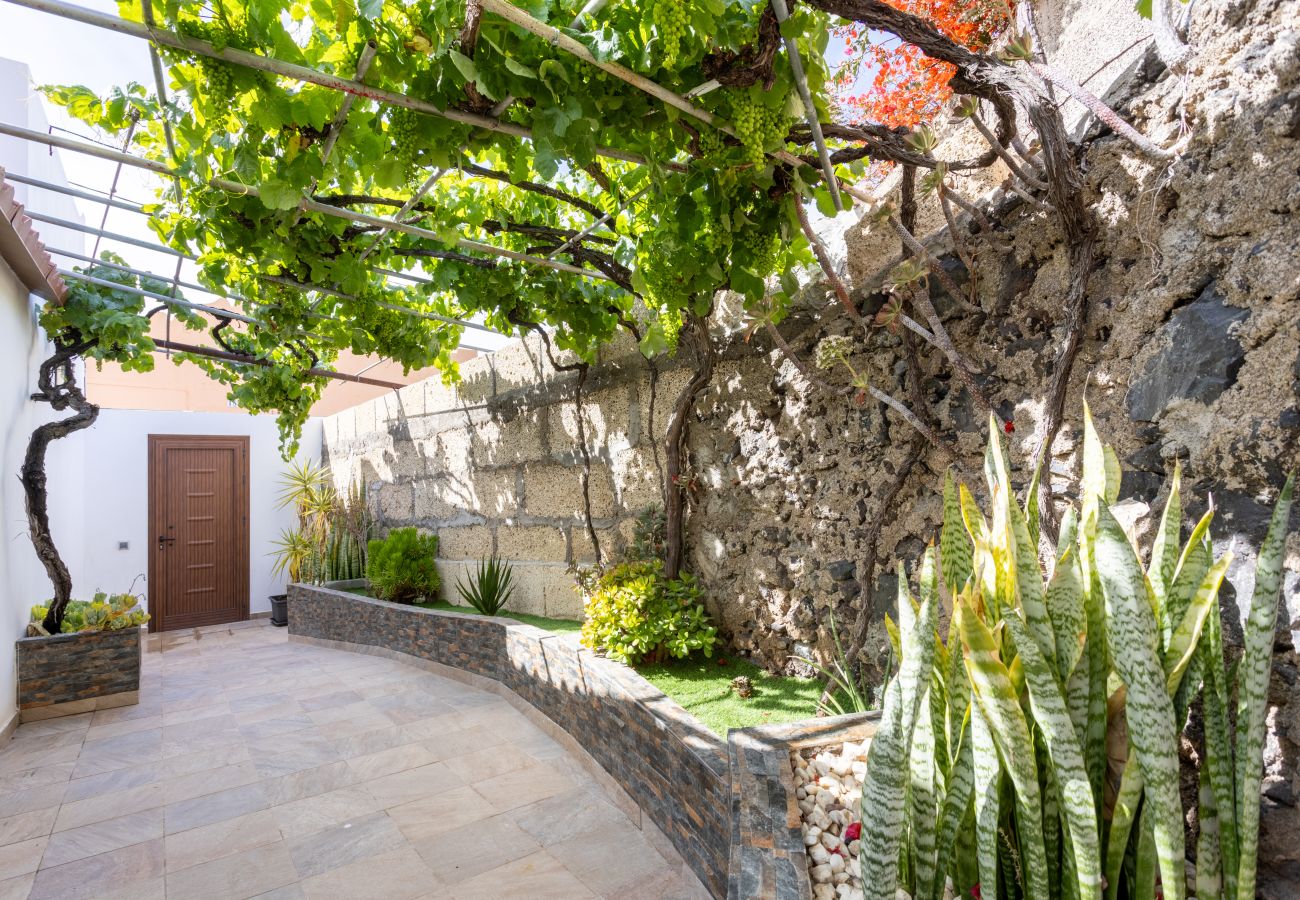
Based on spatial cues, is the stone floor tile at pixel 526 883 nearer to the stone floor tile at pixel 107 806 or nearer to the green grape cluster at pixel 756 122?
the stone floor tile at pixel 107 806

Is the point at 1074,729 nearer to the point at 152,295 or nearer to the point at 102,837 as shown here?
the point at 102,837

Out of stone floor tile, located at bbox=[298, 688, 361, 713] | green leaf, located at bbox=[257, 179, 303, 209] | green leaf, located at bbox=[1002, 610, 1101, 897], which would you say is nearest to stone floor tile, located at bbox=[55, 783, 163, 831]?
stone floor tile, located at bbox=[298, 688, 361, 713]

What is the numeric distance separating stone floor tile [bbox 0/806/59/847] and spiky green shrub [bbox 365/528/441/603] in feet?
8.66

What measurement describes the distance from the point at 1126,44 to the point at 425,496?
18.3ft

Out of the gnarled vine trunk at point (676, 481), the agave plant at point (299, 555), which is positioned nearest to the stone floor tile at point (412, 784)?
the gnarled vine trunk at point (676, 481)

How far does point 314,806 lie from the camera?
275 cm

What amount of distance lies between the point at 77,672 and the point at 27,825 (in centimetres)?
177

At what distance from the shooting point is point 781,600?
2963 millimetres

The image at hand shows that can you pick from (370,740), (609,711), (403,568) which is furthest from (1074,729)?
(403,568)

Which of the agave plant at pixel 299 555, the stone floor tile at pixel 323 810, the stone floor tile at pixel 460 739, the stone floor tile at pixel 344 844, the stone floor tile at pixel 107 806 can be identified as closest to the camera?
the stone floor tile at pixel 344 844

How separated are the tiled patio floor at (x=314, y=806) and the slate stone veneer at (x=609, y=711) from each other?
14 cm

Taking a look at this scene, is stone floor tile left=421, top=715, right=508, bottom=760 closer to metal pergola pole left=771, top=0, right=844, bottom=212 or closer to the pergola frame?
the pergola frame

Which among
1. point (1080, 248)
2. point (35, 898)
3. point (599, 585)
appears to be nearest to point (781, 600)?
point (599, 585)

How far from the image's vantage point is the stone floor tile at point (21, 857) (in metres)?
2.36
